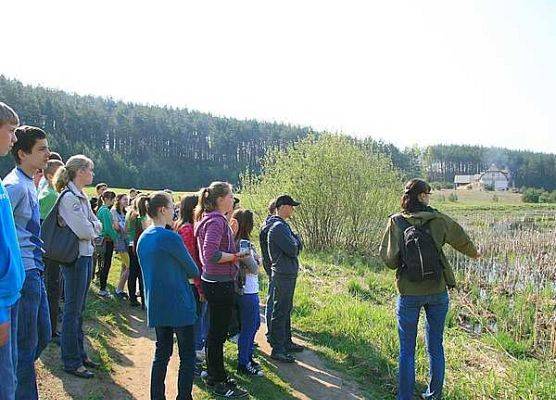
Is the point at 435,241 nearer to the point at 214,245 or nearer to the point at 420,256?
the point at 420,256

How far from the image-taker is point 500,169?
305 feet

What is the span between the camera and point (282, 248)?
600cm

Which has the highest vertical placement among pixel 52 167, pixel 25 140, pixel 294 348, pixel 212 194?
pixel 25 140

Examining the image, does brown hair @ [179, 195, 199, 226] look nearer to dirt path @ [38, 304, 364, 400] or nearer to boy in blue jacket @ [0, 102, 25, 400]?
dirt path @ [38, 304, 364, 400]

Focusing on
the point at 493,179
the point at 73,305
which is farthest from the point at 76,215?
the point at 493,179

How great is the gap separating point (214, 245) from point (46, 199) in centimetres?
202

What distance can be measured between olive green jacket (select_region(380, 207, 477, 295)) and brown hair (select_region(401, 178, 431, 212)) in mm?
71

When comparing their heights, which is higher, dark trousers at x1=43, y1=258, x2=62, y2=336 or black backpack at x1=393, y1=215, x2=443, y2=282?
black backpack at x1=393, y1=215, x2=443, y2=282

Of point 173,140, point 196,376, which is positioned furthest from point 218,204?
point 173,140

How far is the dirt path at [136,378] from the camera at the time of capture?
4660mm

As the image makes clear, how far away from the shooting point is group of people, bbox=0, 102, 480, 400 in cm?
352

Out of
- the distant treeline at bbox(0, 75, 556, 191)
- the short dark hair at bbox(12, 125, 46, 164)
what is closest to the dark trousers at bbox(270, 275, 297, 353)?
the short dark hair at bbox(12, 125, 46, 164)

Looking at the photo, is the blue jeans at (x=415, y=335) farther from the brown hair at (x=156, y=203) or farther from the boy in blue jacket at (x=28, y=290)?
the boy in blue jacket at (x=28, y=290)

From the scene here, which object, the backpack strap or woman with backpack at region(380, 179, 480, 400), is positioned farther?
the backpack strap
